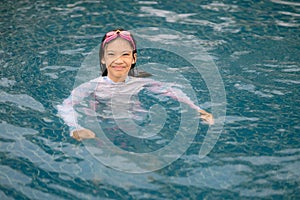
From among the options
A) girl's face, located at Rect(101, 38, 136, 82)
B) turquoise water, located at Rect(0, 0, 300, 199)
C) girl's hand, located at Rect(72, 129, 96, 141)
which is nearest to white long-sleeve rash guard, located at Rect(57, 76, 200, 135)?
girl's face, located at Rect(101, 38, 136, 82)

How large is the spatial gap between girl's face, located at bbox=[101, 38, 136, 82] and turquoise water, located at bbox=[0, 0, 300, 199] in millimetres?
834

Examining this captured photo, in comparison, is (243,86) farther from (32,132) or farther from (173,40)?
(32,132)

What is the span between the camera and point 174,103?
5055 mm

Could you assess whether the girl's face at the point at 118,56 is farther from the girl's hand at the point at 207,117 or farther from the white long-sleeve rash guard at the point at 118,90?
the girl's hand at the point at 207,117

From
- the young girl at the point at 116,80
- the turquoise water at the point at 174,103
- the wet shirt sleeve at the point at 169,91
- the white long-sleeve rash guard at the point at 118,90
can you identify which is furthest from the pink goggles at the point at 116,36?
the turquoise water at the point at 174,103

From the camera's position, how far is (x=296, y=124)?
458cm

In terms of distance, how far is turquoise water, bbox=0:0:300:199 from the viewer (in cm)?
372

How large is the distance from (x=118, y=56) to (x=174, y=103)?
3.02 feet

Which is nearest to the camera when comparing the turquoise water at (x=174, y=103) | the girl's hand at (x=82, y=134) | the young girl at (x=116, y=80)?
the turquoise water at (x=174, y=103)

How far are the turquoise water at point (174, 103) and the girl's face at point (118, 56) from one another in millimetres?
834

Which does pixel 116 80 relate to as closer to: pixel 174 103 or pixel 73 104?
pixel 73 104

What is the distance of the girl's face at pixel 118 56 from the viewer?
15.1 feet

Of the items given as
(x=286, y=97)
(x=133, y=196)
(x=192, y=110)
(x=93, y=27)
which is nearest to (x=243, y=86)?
(x=286, y=97)

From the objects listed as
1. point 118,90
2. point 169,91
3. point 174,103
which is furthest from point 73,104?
point 174,103
